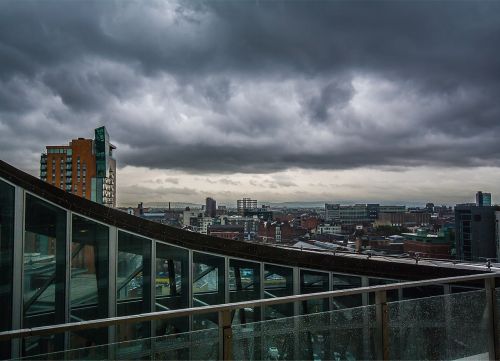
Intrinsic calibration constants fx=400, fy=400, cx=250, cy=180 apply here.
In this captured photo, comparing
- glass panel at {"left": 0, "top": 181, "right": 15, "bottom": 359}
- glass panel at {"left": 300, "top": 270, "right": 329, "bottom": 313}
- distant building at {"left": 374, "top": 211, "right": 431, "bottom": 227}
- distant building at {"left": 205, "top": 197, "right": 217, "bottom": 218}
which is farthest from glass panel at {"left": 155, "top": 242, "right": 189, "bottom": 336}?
distant building at {"left": 374, "top": 211, "right": 431, "bottom": 227}

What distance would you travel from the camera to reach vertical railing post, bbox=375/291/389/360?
3334 mm

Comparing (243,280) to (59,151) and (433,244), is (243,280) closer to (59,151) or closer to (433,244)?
(433,244)

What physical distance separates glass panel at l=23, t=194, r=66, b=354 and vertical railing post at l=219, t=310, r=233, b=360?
5927mm

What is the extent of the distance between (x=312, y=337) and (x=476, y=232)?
203 feet

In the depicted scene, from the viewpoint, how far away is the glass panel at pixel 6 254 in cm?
699

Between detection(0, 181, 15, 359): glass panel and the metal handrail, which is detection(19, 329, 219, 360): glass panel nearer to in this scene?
the metal handrail

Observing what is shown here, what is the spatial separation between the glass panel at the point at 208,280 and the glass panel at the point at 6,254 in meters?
3.60

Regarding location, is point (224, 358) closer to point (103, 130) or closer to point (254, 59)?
point (254, 59)

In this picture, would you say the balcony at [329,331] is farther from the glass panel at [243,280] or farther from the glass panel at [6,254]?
the glass panel at [243,280]

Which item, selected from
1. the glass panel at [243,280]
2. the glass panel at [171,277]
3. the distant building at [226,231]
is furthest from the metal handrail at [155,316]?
the distant building at [226,231]

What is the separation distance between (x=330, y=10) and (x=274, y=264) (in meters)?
7.50

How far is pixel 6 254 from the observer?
7.04 m

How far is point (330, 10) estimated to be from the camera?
11.7 metres

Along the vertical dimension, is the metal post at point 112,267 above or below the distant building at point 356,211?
above
